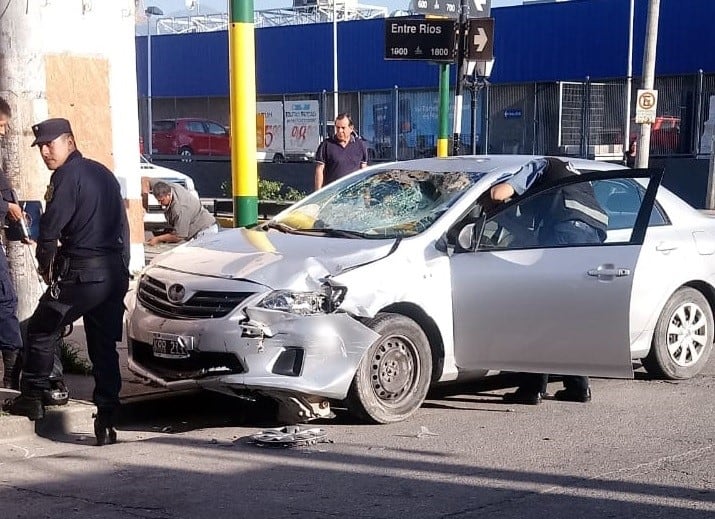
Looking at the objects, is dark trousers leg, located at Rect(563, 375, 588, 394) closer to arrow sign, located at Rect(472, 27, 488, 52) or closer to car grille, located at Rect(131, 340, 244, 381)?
car grille, located at Rect(131, 340, 244, 381)

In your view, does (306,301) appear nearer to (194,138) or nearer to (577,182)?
(577,182)

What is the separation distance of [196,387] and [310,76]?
38086 mm

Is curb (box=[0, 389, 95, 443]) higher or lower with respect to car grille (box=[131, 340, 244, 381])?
lower

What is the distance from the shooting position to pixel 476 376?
7.66 metres

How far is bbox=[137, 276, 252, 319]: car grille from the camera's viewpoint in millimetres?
6773

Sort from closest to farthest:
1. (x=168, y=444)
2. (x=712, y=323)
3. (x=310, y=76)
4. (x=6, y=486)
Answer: (x=6, y=486) → (x=168, y=444) → (x=712, y=323) → (x=310, y=76)

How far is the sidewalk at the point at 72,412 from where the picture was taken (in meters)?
6.86

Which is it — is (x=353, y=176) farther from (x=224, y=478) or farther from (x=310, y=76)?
(x=310, y=76)

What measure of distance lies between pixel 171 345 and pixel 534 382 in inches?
101

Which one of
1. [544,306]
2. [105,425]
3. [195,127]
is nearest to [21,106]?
[105,425]

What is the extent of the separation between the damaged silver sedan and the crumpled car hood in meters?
0.01

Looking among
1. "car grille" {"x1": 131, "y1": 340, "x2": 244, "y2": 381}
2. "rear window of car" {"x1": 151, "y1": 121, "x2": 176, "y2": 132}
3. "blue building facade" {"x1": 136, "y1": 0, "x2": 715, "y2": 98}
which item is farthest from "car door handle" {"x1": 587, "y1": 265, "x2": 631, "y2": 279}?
"rear window of car" {"x1": 151, "y1": 121, "x2": 176, "y2": 132}

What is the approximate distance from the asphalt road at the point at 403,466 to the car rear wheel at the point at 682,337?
1.24 feet

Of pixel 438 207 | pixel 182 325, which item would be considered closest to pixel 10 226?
pixel 182 325
